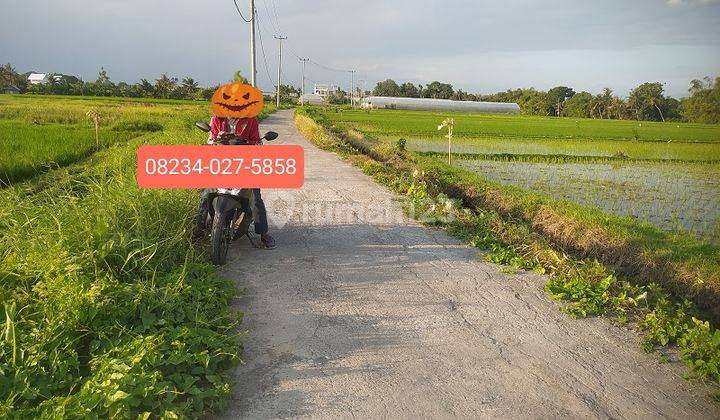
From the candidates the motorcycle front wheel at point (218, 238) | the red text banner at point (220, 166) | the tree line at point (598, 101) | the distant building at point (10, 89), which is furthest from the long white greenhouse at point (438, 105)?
the motorcycle front wheel at point (218, 238)

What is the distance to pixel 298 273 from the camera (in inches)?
156

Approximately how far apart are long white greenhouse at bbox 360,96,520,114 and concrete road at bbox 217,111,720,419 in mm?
64363

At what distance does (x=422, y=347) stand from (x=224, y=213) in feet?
6.77

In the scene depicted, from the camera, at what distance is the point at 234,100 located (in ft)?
13.7

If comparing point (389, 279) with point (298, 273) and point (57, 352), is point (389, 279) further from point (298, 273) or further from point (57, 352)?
point (57, 352)

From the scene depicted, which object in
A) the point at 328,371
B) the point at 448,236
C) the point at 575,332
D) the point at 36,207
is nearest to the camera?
the point at 328,371

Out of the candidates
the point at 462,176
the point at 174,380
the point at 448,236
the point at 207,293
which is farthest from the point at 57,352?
the point at 462,176

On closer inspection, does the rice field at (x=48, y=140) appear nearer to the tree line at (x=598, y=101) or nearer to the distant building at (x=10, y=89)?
the tree line at (x=598, y=101)

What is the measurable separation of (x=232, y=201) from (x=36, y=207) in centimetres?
143

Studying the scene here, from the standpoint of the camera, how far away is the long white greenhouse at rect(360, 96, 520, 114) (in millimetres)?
68188

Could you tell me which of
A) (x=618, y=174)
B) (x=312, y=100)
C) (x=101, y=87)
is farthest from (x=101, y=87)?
(x=618, y=174)

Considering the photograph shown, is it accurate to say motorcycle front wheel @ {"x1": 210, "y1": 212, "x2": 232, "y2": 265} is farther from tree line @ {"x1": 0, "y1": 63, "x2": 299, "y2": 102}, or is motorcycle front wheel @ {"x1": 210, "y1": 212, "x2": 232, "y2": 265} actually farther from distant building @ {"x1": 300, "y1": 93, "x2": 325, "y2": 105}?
distant building @ {"x1": 300, "y1": 93, "x2": 325, "y2": 105}

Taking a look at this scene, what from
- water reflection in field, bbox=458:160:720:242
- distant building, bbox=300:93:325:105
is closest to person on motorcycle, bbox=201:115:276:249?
water reflection in field, bbox=458:160:720:242

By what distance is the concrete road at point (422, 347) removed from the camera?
234cm
